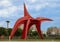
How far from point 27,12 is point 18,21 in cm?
353

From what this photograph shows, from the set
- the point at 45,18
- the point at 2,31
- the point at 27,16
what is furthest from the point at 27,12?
the point at 2,31

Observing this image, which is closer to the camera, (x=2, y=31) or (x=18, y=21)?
(x=18, y=21)

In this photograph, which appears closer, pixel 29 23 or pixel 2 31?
pixel 29 23

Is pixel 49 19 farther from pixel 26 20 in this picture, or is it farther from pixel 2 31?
pixel 2 31

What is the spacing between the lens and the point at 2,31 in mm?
107625

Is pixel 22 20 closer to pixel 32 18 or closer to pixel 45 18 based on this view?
pixel 32 18

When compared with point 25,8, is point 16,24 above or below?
below

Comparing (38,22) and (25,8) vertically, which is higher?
(25,8)

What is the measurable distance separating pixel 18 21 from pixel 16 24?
38.3 inches

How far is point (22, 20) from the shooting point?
187 feet

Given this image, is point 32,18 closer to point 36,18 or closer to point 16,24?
point 36,18

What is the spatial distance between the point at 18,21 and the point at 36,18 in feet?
16.2

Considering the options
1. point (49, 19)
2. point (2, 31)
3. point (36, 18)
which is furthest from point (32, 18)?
point (2, 31)

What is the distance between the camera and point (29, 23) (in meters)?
56.9
